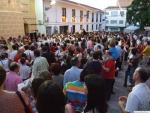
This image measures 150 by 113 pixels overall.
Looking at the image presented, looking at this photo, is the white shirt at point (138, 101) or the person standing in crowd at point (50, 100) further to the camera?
the white shirt at point (138, 101)

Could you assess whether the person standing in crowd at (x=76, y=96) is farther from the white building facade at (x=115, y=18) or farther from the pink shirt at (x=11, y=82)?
the white building facade at (x=115, y=18)

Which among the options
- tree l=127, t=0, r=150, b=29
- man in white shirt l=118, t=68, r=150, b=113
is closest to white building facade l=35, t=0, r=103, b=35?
tree l=127, t=0, r=150, b=29

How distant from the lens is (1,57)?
916 centimetres

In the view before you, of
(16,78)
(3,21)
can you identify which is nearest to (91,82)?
(16,78)

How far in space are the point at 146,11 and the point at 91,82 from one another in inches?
1480

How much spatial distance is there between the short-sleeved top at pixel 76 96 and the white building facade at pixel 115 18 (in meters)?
68.7

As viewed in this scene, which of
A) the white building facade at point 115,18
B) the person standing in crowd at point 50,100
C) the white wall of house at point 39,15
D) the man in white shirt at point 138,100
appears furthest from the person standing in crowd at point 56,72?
the white building facade at point 115,18

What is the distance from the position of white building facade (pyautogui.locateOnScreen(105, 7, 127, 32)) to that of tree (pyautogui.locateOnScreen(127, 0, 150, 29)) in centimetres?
3039

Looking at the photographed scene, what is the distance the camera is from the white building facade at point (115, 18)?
73625mm

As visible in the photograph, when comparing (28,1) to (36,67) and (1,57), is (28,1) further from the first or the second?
(36,67)

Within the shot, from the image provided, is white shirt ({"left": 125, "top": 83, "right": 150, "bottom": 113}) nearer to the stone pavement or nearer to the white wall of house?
the stone pavement

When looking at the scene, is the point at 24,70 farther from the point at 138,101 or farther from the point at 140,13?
the point at 140,13

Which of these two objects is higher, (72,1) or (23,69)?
(72,1)

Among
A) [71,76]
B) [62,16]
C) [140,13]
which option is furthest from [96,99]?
[140,13]
